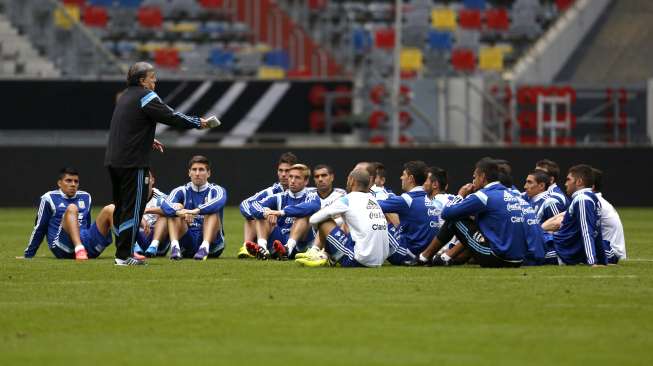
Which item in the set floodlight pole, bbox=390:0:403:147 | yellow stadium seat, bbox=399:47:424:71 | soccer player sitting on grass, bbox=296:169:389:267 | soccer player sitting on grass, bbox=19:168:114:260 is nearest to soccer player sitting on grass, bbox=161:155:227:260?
soccer player sitting on grass, bbox=19:168:114:260

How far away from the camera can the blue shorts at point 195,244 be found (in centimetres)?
1675

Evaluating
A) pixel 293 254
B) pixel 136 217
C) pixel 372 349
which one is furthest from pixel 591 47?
pixel 372 349

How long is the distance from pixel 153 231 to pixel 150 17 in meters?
21.9

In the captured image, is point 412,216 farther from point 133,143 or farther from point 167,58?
point 167,58

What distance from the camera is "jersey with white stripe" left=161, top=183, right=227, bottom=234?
16406 millimetres

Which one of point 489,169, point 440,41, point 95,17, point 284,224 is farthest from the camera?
point 440,41

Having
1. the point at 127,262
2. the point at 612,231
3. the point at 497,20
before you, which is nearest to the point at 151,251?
the point at 127,262

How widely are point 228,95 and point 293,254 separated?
62.3ft

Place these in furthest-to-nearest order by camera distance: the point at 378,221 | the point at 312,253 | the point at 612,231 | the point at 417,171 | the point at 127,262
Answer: the point at 612,231 → the point at 417,171 → the point at 312,253 → the point at 127,262 → the point at 378,221

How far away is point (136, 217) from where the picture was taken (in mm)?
14328

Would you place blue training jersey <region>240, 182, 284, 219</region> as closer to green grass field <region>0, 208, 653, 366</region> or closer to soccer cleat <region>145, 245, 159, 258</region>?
soccer cleat <region>145, 245, 159, 258</region>

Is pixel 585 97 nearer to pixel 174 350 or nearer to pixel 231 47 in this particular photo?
pixel 231 47

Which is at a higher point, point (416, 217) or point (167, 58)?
point (167, 58)

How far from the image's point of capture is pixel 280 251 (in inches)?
634
